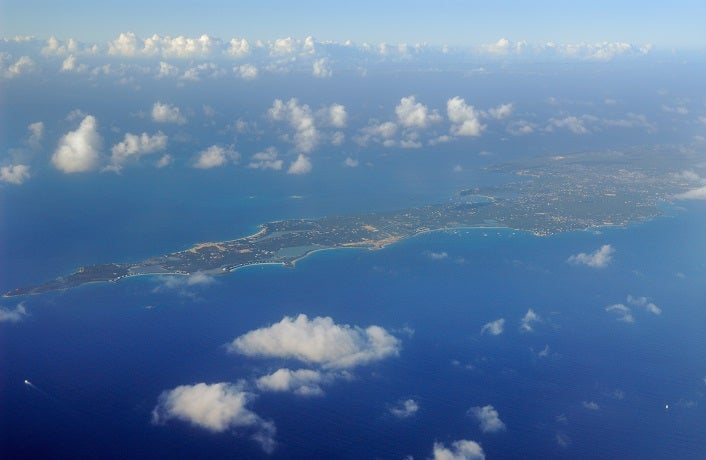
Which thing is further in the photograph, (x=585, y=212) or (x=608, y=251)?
(x=585, y=212)

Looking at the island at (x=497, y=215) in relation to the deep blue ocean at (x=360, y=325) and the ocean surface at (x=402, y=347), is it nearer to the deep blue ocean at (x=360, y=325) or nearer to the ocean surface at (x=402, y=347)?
the deep blue ocean at (x=360, y=325)

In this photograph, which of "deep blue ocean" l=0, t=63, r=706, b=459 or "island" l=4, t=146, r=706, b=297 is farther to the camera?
"island" l=4, t=146, r=706, b=297

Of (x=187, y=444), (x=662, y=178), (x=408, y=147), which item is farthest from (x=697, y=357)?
(x=408, y=147)

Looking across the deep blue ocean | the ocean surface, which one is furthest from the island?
the ocean surface

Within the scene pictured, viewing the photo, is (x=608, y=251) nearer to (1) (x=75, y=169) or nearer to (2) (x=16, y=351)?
(2) (x=16, y=351)

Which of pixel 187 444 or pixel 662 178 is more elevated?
pixel 662 178

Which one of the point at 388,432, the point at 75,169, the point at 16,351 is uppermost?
the point at 75,169

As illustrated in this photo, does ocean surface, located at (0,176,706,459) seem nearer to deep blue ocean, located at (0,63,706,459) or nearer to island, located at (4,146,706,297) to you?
deep blue ocean, located at (0,63,706,459)
